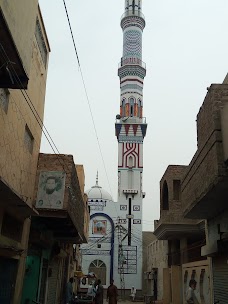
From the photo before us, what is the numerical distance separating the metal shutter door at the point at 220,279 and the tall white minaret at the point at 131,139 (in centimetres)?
2672

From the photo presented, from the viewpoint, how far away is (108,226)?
39.8 meters

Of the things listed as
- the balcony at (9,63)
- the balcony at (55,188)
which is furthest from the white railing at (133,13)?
the balcony at (9,63)

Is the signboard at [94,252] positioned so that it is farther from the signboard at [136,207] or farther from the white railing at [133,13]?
the white railing at [133,13]

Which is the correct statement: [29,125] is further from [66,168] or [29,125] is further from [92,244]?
[92,244]

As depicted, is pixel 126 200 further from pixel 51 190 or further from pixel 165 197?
pixel 51 190

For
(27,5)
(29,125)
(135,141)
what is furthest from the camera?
(135,141)

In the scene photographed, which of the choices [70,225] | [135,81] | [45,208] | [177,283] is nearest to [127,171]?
[135,81]

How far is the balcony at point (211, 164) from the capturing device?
7.68 meters

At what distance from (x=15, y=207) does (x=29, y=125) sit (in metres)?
2.87

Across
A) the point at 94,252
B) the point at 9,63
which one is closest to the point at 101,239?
the point at 94,252

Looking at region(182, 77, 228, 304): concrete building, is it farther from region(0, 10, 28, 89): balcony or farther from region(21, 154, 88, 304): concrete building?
region(0, 10, 28, 89): balcony

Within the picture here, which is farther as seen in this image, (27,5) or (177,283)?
(177,283)

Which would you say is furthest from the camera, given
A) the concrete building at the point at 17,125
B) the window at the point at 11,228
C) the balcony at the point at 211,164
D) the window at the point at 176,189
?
the window at the point at 176,189

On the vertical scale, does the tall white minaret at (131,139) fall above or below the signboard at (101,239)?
above
